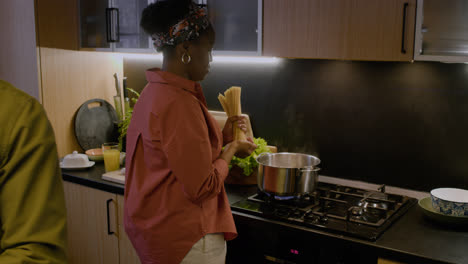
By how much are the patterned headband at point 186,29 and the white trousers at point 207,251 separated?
0.69 meters

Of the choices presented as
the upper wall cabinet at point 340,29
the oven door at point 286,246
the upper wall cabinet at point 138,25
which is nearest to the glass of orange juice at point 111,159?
the upper wall cabinet at point 138,25

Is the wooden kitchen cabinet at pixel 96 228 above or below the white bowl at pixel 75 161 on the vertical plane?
below

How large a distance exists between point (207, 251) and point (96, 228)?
1064 millimetres

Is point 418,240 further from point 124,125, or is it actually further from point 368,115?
point 124,125

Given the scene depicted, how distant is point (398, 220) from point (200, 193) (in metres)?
0.87

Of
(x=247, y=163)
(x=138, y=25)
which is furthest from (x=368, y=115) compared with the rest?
(x=138, y=25)

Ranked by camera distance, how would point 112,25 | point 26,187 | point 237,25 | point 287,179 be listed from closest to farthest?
1. point 26,187
2. point 287,179
3. point 237,25
4. point 112,25

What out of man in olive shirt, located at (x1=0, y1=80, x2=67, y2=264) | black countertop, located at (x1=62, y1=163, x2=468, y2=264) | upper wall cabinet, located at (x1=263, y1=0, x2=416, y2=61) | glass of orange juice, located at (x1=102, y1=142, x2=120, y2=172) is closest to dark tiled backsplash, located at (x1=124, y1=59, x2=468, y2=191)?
black countertop, located at (x1=62, y1=163, x2=468, y2=264)

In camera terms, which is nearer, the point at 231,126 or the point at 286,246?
the point at 286,246

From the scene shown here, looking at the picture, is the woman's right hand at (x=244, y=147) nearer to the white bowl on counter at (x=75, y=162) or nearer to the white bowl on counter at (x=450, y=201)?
the white bowl on counter at (x=450, y=201)

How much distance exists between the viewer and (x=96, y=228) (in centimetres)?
243

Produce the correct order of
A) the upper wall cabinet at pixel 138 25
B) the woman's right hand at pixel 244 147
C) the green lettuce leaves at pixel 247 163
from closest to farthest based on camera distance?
the woman's right hand at pixel 244 147 → the upper wall cabinet at pixel 138 25 → the green lettuce leaves at pixel 247 163

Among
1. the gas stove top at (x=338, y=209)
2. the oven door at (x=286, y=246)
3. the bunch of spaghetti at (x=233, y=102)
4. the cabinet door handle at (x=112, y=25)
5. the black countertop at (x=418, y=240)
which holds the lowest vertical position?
the oven door at (x=286, y=246)

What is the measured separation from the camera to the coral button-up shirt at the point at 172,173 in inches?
56.7
